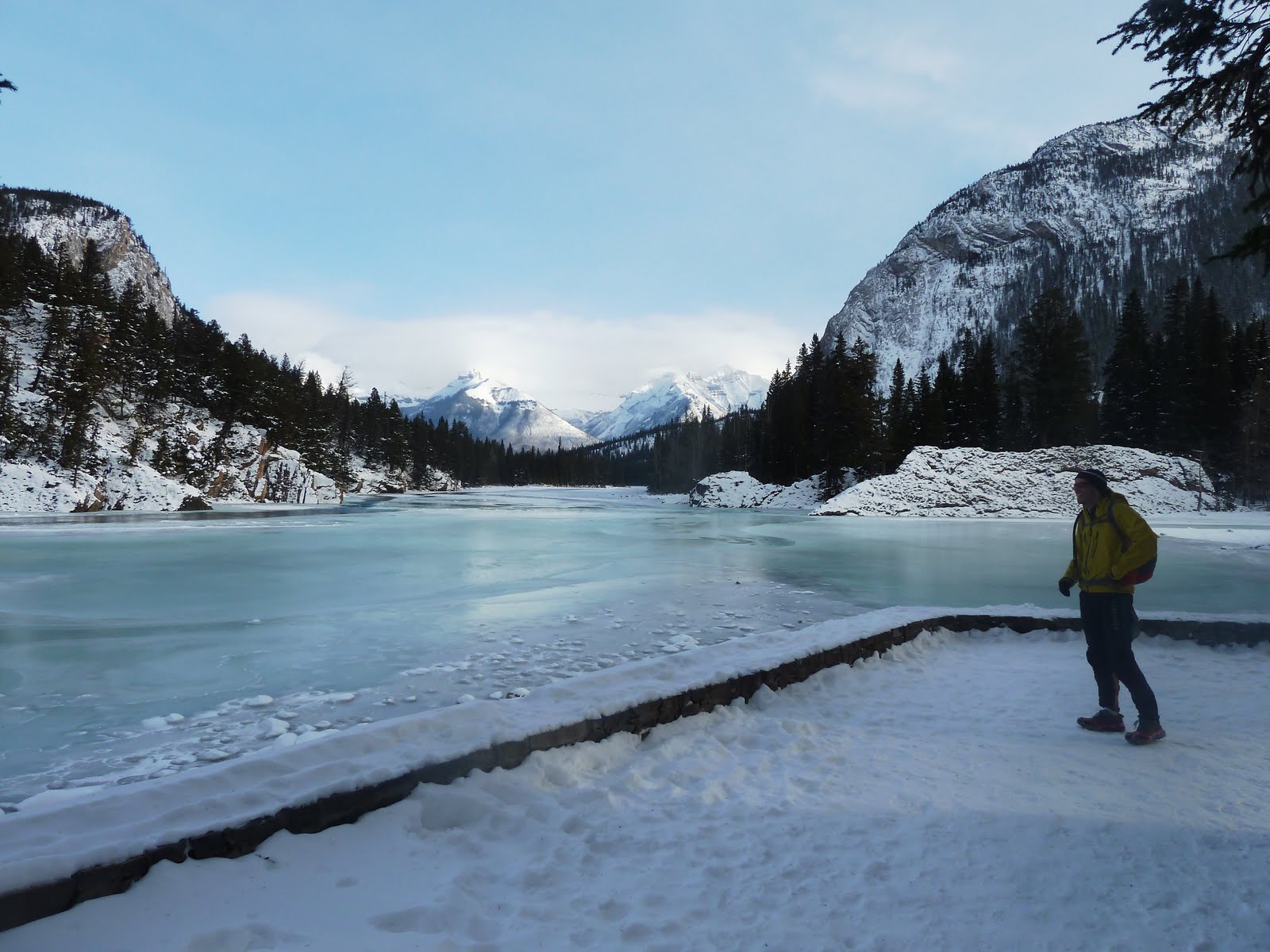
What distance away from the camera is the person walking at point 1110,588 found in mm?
4879

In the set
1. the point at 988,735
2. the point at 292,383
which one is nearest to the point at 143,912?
the point at 988,735

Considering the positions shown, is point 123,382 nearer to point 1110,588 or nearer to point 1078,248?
point 1110,588

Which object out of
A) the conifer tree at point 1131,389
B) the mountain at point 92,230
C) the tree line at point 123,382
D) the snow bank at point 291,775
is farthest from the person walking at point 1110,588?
the mountain at point 92,230

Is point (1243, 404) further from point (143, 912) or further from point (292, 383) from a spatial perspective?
point (292, 383)

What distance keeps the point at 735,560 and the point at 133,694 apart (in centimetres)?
1334

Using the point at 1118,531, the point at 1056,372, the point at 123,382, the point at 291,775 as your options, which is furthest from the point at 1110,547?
the point at 123,382

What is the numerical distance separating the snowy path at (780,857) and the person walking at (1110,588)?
1.23 feet

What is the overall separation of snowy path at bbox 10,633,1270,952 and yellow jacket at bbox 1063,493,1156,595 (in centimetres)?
119

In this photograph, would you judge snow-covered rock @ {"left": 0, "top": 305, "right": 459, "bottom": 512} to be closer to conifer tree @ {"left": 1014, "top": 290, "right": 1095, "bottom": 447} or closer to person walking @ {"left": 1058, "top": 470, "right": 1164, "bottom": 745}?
person walking @ {"left": 1058, "top": 470, "right": 1164, "bottom": 745}

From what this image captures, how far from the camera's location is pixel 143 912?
2.58m

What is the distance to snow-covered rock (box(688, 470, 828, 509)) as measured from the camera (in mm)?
56656

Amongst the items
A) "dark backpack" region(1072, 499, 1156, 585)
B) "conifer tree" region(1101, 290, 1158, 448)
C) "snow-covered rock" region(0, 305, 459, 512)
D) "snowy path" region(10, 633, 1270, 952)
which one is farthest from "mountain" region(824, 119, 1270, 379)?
"snowy path" region(10, 633, 1270, 952)

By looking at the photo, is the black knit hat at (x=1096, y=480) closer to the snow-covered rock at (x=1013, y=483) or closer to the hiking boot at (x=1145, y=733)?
the hiking boot at (x=1145, y=733)

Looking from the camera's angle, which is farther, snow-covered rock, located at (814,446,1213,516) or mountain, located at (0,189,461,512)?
snow-covered rock, located at (814,446,1213,516)
